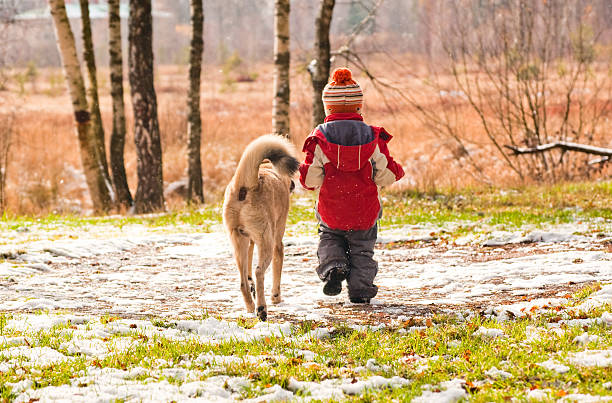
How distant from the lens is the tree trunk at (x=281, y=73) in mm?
14492

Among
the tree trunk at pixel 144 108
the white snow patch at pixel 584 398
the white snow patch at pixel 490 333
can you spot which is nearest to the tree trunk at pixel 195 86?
the tree trunk at pixel 144 108

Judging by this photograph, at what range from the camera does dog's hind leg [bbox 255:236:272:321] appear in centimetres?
574

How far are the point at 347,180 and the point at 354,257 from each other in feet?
2.52

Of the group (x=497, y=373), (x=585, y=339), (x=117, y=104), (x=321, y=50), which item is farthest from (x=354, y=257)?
(x=117, y=104)

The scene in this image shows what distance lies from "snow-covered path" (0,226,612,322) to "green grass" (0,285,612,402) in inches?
35.0

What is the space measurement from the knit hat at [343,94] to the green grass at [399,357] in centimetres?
202

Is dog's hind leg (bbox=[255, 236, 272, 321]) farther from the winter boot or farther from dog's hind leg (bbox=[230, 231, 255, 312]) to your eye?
the winter boot

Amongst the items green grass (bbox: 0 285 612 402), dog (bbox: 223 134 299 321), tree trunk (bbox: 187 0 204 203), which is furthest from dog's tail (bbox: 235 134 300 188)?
tree trunk (bbox: 187 0 204 203)

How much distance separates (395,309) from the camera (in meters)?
6.00

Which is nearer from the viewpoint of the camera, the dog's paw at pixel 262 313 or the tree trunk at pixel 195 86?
the dog's paw at pixel 262 313

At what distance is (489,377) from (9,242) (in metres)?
8.80

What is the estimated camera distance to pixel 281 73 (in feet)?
48.3

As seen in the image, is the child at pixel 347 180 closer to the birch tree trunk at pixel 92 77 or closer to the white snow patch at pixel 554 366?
the white snow patch at pixel 554 366

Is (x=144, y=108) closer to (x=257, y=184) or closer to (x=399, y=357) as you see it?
(x=257, y=184)
